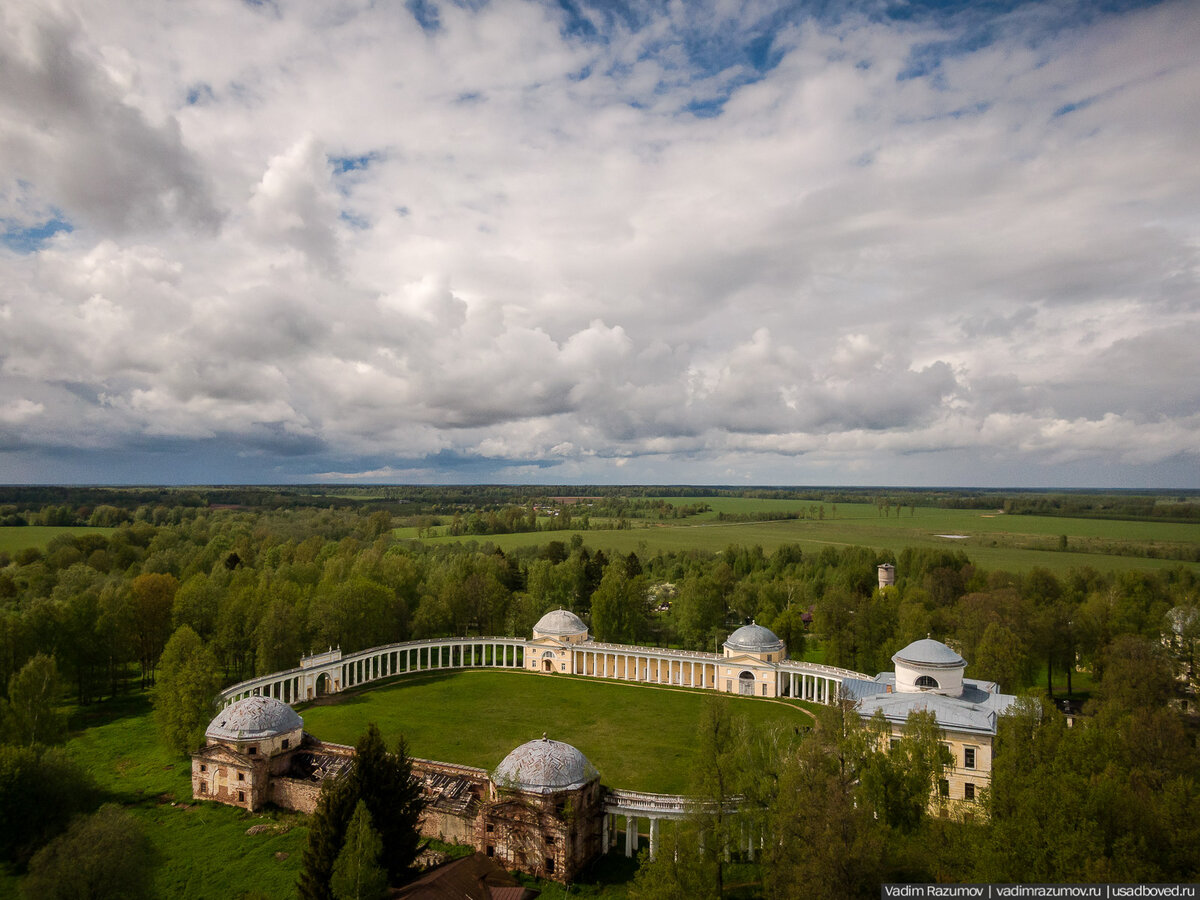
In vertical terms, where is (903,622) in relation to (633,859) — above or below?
above

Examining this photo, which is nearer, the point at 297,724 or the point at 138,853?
the point at 138,853

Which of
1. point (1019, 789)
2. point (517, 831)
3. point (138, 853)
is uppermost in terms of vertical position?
point (1019, 789)

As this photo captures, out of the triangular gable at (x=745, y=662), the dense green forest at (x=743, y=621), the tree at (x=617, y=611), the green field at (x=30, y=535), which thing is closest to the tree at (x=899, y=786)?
the dense green forest at (x=743, y=621)

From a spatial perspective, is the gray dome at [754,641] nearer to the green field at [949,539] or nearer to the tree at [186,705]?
the tree at [186,705]

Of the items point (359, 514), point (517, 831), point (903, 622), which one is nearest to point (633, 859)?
point (517, 831)

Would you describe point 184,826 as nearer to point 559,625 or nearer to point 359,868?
point 359,868

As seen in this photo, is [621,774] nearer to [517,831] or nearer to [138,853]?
[517,831]

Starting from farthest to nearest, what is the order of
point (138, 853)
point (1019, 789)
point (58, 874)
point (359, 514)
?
point (359, 514), point (1019, 789), point (138, 853), point (58, 874)

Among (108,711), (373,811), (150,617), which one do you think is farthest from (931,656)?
(150,617)
